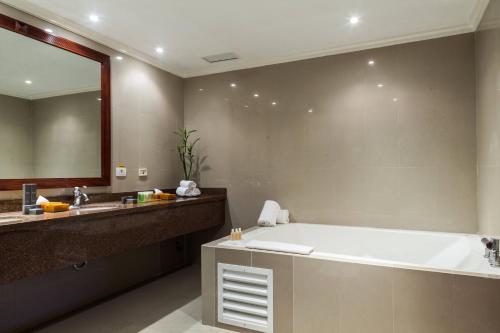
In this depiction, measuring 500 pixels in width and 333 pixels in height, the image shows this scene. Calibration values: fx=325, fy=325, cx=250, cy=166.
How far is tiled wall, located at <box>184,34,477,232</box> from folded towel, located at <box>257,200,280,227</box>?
0.18m

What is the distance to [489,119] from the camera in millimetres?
2324

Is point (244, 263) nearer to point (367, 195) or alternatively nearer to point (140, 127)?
point (367, 195)

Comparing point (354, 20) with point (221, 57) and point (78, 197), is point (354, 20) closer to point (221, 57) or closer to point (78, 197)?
point (221, 57)

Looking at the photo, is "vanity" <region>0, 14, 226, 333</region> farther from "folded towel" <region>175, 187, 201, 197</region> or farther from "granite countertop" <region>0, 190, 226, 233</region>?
"folded towel" <region>175, 187, 201, 197</region>

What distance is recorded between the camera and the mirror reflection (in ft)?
7.41

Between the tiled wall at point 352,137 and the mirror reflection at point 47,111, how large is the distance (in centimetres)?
135

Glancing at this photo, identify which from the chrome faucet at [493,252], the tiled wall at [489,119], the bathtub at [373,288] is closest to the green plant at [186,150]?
the bathtub at [373,288]

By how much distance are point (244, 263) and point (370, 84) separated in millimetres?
2035

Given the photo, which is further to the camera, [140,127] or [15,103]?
[140,127]

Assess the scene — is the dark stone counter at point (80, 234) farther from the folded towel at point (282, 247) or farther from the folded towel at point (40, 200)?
the folded towel at point (282, 247)

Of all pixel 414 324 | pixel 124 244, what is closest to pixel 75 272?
pixel 124 244

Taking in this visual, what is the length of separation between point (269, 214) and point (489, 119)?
1960 mm

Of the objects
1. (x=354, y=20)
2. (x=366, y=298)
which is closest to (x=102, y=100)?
(x=354, y=20)

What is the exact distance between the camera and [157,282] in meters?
3.35
